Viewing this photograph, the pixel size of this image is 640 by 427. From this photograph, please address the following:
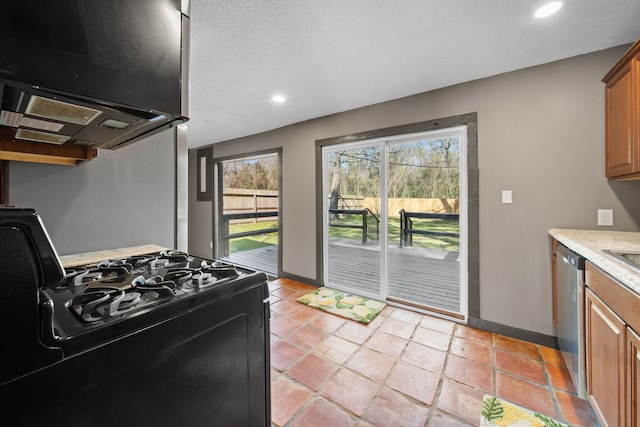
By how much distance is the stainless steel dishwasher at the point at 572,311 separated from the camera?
1.45 meters

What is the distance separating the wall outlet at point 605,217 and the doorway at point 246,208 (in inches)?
143

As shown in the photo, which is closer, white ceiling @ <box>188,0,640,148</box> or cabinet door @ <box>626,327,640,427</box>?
cabinet door @ <box>626,327,640,427</box>

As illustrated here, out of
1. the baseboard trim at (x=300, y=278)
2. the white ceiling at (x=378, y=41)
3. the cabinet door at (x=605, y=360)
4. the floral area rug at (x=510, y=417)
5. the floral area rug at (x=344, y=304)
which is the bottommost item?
the floral area rug at (x=510, y=417)

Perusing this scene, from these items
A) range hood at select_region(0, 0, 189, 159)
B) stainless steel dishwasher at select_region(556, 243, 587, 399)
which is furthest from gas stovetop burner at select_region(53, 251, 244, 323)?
stainless steel dishwasher at select_region(556, 243, 587, 399)

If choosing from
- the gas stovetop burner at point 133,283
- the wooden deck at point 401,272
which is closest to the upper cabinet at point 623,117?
the wooden deck at point 401,272

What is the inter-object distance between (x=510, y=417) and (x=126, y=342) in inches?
76.5

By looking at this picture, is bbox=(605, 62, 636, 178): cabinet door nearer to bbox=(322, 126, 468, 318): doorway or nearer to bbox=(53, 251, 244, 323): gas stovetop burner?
bbox=(322, 126, 468, 318): doorway

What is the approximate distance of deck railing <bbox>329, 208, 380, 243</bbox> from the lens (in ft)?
10.9

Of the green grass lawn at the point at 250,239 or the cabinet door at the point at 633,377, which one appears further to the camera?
the green grass lawn at the point at 250,239

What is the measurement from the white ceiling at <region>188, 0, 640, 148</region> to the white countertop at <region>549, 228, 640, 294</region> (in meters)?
1.36

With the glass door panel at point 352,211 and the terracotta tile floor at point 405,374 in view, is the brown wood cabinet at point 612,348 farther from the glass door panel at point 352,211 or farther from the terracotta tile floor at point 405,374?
the glass door panel at point 352,211

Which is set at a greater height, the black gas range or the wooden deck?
the black gas range

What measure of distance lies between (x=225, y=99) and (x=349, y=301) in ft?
8.97

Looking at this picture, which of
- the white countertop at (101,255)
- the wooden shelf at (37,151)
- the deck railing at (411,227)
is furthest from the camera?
the deck railing at (411,227)
